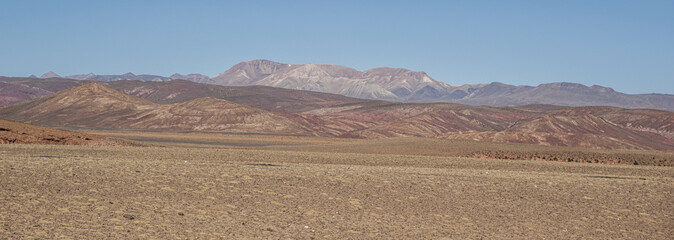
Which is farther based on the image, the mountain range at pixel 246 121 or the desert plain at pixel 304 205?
the mountain range at pixel 246 121

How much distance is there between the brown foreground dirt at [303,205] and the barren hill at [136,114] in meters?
98.0

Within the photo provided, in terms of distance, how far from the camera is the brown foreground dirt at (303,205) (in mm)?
14789

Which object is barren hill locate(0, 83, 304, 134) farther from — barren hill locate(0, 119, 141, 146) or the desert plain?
the desert plain

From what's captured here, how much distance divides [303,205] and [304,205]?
0.10 feet

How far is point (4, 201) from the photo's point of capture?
51.9 ft

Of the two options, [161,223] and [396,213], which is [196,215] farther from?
[396,213]

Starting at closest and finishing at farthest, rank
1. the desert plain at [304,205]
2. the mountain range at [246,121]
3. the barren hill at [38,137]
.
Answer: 1. the desert plain at [304,205]
2. the barren hill at [38,137]
3. the mountain range at [246,121]

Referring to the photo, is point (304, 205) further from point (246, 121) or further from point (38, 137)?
point (246, 121)

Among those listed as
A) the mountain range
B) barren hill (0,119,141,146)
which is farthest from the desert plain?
the mountain range

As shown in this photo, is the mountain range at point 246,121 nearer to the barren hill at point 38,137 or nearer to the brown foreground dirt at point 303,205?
the barren hill at point 38,137

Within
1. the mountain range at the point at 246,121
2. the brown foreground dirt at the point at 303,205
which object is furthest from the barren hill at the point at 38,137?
the mountain range at the point at 246,121

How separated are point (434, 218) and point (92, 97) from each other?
148608 mm

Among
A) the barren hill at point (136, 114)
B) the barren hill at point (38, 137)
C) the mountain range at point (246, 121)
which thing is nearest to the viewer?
the barren hill at point (38, 137)

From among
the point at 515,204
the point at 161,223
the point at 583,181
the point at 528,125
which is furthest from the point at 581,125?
the point at 161,223
